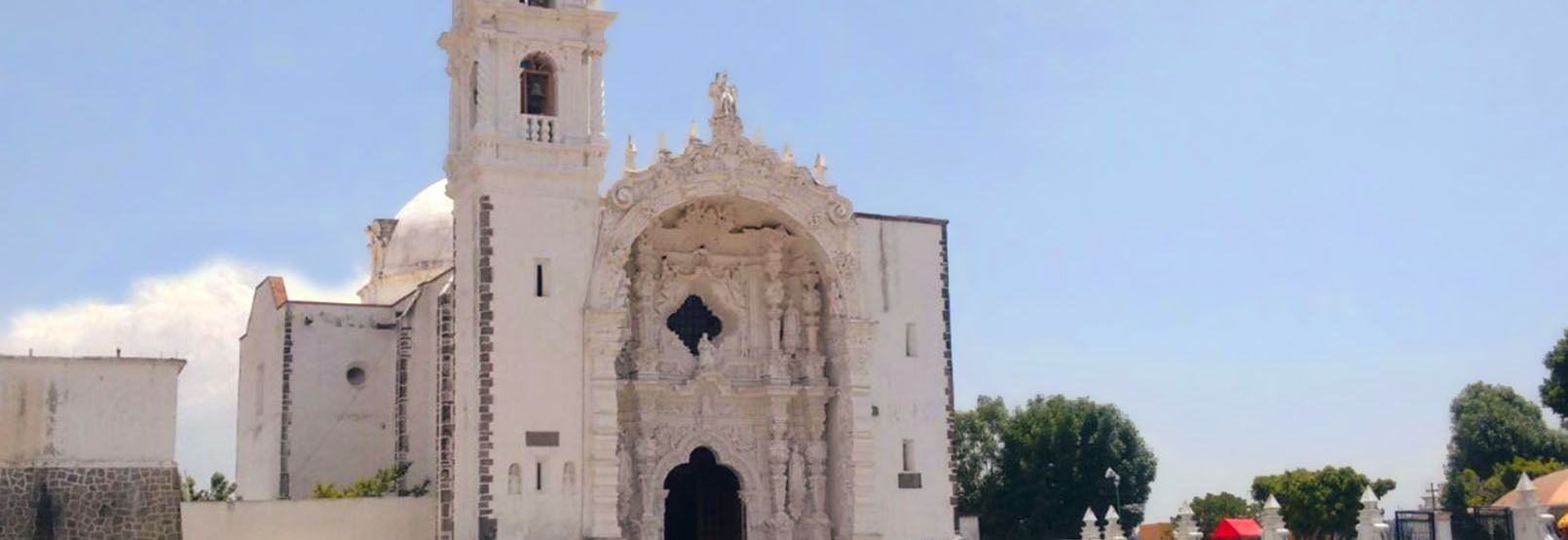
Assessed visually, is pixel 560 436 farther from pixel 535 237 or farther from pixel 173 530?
pixel 173 530

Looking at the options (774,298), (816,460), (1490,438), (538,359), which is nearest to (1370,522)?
(816,460)

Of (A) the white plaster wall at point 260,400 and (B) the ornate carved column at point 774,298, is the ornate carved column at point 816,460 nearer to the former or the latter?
(B) the ornate carved column at point 774,298

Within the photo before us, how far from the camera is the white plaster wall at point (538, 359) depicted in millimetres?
29641

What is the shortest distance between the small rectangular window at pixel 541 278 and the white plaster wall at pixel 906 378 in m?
6.32

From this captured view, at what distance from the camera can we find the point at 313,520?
2952 centimetres

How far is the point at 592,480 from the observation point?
30.2m

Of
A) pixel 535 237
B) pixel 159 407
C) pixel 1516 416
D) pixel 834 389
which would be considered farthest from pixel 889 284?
pixel 1516 416

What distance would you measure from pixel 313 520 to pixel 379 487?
270cm

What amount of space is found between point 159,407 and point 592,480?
7.15 meters

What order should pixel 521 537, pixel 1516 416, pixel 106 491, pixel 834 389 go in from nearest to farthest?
pixel 106 491 → pixel 521 537 → pixel 834 389 → pixel 1516 416

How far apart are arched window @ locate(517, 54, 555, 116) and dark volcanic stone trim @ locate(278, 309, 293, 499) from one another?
22.3 ft

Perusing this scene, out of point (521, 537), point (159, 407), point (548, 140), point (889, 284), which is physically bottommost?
point (521, 537)

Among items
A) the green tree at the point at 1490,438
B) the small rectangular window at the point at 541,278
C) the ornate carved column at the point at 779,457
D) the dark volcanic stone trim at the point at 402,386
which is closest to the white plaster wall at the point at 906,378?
the ornate carved column at the point at 779,457

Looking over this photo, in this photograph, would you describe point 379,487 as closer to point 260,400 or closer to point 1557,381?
point 260,400
